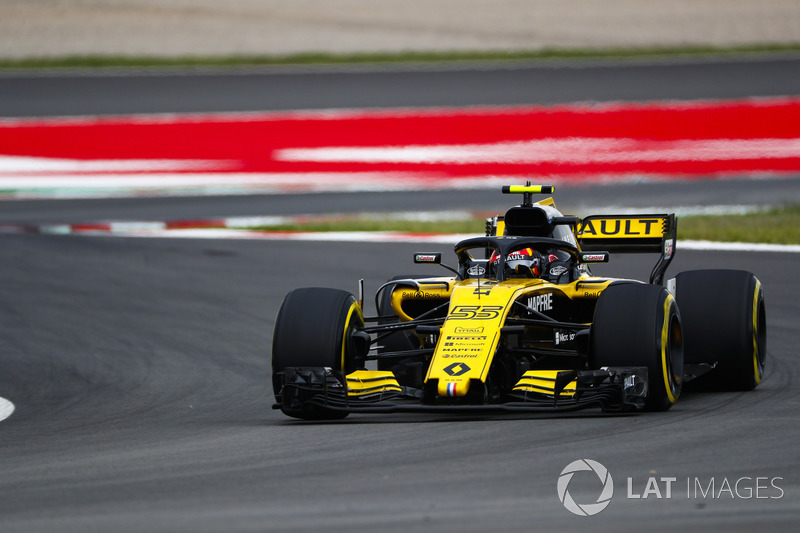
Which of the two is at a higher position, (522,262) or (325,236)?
(522,262)

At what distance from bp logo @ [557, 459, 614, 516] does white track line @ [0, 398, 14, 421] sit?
4.45 m

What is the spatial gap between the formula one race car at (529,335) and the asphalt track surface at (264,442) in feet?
0.66

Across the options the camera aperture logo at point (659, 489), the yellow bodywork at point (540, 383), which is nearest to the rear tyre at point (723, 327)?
the yellow bodywork at point (540, 383)

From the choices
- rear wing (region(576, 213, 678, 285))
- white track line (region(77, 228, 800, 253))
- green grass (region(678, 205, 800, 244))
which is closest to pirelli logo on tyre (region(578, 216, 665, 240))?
rear wing (region(576, 213, 678, 285))

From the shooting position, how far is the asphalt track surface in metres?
5.52

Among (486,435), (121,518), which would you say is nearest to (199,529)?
(121,518)

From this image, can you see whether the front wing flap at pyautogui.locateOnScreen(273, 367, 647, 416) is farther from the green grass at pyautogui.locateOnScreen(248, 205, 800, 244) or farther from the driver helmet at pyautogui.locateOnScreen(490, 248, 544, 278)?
the green grass at pyautogui.locateOnScreen(248, 205, 800, 244)

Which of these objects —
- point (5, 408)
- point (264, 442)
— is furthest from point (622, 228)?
point (5, 408)

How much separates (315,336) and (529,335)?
5.04 ft

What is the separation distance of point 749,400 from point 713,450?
220 cm

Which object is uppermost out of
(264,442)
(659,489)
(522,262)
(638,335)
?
(522,262)

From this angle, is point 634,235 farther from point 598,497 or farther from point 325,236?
point 325,236

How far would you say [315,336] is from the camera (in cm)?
840

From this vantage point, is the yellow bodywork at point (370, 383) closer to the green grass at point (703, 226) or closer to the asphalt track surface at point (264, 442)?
the asphalt track surface at point (264, 442)
